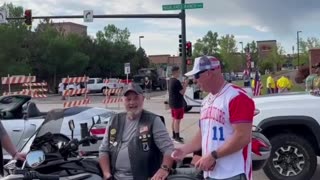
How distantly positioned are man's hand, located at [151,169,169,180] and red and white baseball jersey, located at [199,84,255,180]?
572mm

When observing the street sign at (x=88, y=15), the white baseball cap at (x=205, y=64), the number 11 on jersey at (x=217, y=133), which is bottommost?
the number 11 on jersey at (x=217, y=133)

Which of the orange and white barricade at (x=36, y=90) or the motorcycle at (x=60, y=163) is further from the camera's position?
the orange and white barricade at (x=36, y=90)

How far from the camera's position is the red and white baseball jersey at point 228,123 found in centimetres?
373

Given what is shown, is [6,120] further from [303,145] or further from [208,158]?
[208,158]

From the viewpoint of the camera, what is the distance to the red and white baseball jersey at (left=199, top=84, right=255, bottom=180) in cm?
373

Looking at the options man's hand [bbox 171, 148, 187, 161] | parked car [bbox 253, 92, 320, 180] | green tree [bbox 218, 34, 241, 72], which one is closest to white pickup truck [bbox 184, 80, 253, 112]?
parked car [bbox 253, 92, 320, 180]

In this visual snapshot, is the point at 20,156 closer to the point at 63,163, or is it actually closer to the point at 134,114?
the point at 63,163

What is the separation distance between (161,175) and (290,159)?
408 cm

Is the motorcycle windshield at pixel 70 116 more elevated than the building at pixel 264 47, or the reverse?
the building at pixel 264 47

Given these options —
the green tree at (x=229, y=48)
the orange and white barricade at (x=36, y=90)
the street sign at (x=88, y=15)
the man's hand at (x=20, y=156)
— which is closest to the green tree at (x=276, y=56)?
the green tree at (x=229, y=48)

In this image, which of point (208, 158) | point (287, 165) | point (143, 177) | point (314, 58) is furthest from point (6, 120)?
point (314, 58)

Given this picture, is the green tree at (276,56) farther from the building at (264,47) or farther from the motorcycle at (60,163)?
the motorcycle at (60,163)

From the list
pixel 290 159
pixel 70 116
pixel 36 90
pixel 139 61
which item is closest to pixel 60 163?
pixel 70 116

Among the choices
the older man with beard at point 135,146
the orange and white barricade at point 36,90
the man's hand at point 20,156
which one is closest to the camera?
the older man with beard at point 135,146
